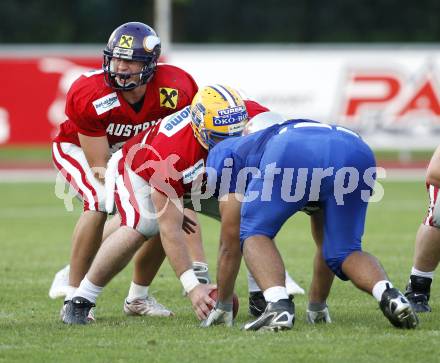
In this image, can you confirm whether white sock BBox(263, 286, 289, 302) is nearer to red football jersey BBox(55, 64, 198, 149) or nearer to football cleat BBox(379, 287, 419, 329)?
football cleat BBox(379, 287, 419, 329)

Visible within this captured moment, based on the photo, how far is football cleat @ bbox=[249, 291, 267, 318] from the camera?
602 centimetres

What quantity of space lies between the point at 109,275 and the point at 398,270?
9.46 ft

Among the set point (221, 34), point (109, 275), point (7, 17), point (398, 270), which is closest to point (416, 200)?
point (398, 270)

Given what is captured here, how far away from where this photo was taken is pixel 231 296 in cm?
538

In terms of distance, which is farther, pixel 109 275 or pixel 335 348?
pixel 109 275

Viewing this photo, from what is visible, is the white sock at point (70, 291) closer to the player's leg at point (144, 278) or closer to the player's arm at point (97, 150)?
the player's leg at point (144, 278)

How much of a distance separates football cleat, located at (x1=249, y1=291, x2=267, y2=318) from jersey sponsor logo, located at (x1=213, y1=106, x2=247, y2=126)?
112cm

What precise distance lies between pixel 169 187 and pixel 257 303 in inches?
38.7

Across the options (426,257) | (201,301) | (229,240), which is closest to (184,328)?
(201,301)

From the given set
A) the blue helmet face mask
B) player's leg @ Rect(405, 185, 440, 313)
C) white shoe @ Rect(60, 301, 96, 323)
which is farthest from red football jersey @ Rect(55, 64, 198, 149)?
player's leg @ Rect(405, 185, 440, 313)

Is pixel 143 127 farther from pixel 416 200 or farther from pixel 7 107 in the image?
pixel 7 107

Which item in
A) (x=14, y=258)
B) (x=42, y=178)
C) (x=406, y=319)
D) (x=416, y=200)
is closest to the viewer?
(x=406, y=319)

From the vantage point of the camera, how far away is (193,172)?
5.56m

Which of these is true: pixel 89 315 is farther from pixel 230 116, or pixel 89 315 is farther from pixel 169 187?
pixel 230 116
